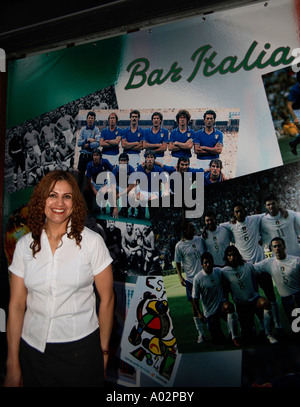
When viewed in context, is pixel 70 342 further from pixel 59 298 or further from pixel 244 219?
pixel 244 219

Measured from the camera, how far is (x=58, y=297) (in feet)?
5.41

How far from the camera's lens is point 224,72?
2434 millimetres

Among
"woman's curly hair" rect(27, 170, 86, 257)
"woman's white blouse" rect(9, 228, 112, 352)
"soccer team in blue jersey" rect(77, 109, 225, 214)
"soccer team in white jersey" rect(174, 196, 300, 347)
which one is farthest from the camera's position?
"soccer team in blue jersey" rect(77, 109, 225, 214)

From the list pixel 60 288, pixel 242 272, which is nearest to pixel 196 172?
pixel 242 272

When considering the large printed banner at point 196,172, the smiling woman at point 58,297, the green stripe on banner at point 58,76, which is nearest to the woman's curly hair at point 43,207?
the smiling woman at point 58,297

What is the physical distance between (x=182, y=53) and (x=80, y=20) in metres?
0.85

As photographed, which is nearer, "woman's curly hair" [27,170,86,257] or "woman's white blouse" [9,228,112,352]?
"woman's white blouse" [9,228,112,352]

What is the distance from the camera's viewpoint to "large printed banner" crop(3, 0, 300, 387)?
2.26 meters

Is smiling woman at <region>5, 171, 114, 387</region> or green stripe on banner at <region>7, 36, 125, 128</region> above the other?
green stripe on banner at <region>7, 36, 125, 128</region>

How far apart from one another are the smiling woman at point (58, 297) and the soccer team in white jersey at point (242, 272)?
0.82m

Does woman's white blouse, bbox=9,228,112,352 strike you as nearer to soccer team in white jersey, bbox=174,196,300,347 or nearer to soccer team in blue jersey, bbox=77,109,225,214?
soccer team in white jersey, bbox=174,196,300,347

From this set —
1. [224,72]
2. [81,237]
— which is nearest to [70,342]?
Result: [81,237]

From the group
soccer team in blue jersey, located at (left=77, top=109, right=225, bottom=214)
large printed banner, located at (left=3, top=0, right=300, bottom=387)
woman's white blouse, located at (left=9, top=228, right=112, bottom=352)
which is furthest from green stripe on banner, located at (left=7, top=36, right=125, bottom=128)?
woman's white blouse, located at (left=9, top=228, right=112, bottom=352)

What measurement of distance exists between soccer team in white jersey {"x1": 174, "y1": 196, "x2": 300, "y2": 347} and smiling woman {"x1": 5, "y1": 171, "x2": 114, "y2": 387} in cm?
82
